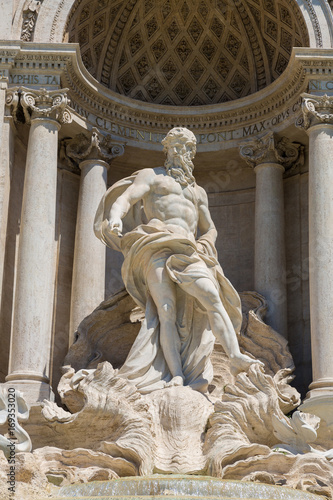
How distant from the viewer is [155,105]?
18.9 meters

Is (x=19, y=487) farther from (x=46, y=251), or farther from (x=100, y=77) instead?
(x=100, y=77)

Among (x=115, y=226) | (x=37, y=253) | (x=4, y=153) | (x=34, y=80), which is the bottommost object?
(x=37, y=253)

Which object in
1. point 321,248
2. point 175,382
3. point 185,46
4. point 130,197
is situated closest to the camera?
point 175,382

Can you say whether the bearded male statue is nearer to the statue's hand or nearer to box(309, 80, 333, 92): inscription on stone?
the statue's hand

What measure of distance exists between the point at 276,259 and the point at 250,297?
0.85 metres

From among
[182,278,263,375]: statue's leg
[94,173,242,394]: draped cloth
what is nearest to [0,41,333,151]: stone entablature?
[94,173,242,394]: draped cloth

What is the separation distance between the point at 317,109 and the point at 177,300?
13.1ft

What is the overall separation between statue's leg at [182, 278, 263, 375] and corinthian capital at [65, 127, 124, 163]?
4.00m

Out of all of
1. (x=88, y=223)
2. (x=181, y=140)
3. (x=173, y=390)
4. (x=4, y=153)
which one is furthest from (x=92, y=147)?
(x=173, y=390)

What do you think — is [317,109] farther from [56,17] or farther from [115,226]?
[56,17]

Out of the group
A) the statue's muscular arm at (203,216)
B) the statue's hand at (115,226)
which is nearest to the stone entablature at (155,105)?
the statue's muscular arm at (203,216)

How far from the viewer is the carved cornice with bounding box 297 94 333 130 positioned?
1675 centimetres

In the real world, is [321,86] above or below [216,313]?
above

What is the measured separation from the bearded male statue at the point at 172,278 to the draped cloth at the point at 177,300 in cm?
1
